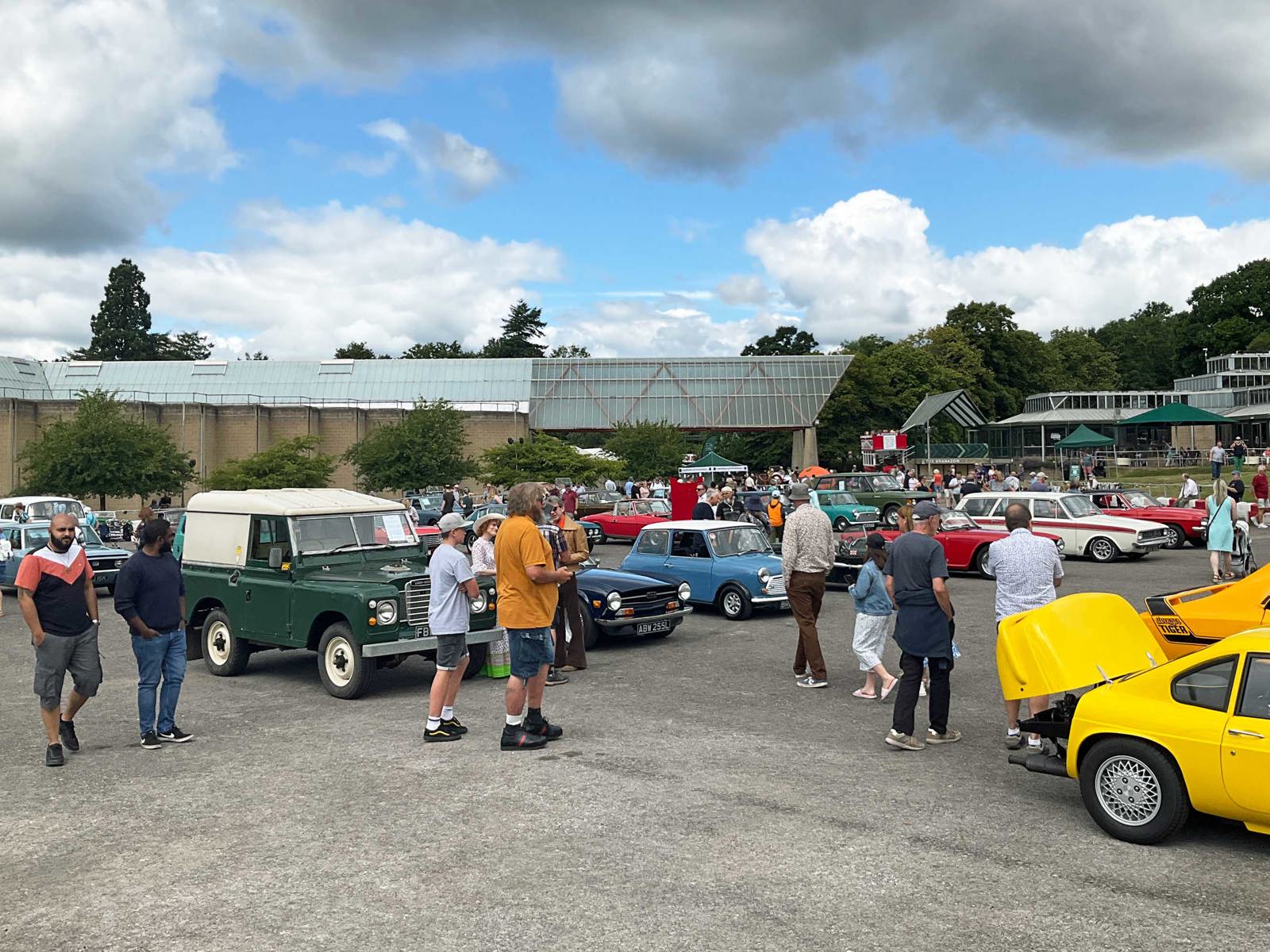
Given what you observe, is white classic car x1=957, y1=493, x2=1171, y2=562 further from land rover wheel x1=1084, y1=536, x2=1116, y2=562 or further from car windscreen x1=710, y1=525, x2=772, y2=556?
car windscreen x1=710, y1=525, x2=772, y2=556

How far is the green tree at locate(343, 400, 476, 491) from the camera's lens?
55.3 metres

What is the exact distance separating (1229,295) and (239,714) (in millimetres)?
99948

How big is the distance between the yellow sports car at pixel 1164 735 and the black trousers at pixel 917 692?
1.16 m

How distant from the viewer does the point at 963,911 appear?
5.30 metres

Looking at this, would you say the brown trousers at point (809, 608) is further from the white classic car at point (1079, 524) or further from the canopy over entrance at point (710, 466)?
the canopy over entrance at point (710, 466)

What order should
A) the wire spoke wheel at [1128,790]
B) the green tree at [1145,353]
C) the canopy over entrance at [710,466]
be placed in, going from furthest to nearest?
the green tree at [1145,353], the canopy over entrance at [710,466], the wire spoke wheel at [1128,790]

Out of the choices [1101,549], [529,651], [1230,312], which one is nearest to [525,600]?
[529,651]

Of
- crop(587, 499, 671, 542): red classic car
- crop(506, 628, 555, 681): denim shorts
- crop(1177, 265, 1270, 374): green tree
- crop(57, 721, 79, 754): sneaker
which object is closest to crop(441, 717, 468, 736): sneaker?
crop(506, 628, 555, 681): denim shorts

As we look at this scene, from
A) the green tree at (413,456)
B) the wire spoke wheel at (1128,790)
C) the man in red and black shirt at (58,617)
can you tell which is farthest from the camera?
the green tree at (413,456)

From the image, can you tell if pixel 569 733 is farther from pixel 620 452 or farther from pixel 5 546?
pixel 620 452

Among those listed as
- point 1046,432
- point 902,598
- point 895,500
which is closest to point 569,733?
point 902,598

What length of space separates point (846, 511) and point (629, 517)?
6.38m

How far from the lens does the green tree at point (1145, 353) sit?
400 feet

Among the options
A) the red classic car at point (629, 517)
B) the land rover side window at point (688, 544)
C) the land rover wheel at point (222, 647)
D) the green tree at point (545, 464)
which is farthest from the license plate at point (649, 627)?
the green tree at point (545, 464)
